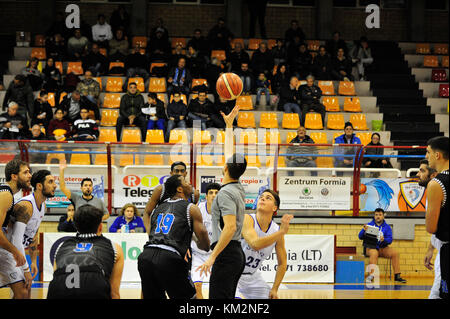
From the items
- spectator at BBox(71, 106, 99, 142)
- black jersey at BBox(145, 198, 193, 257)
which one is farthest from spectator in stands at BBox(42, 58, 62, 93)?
black jersey at BBox(145, 198, 193, 257)

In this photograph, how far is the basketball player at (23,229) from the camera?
633 cm

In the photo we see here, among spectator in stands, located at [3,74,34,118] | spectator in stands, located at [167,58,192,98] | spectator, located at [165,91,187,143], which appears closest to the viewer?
spectator, located at [165,91,187,143]

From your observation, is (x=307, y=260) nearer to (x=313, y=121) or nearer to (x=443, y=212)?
(x=313, y=121)

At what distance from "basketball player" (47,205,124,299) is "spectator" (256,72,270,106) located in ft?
38.4

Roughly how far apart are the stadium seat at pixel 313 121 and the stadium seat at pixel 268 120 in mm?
Answer: 767

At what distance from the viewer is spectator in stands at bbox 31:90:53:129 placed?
1421 cm

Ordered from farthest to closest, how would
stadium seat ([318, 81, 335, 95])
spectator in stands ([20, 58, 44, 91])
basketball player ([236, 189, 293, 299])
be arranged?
stadium seat ([318, 81, 335, 95]) < spectator in stands ([20, 58, 44, 91]) < basketball player ([236, 189, 293, 299])

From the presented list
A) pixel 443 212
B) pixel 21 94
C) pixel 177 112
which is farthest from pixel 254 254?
pixel 21 94

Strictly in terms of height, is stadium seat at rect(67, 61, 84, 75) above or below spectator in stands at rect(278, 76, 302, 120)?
above

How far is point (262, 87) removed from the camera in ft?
53.9

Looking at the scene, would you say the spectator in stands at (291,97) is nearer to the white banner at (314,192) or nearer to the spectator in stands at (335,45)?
the spectator in stands at (335,45)

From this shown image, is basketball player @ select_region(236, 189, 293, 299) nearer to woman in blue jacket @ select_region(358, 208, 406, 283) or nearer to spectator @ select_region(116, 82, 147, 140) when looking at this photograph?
woman in blue jacket @ select_region(358, 208, 406, 283)

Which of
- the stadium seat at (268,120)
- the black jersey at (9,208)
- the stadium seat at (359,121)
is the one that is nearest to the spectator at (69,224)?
the black jersey at (9,208)
